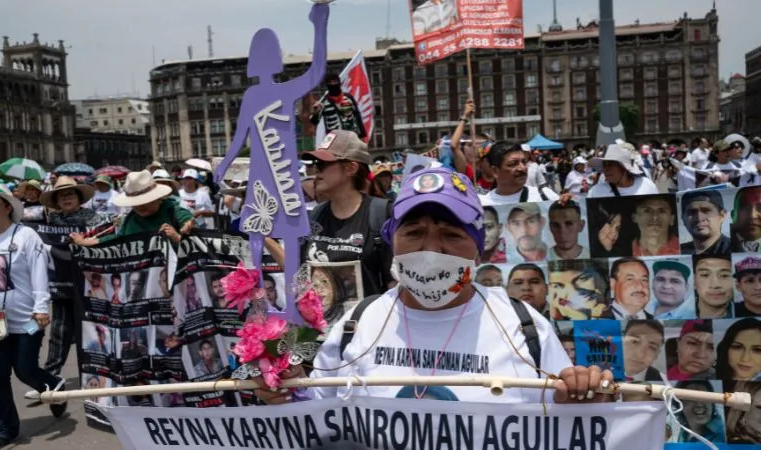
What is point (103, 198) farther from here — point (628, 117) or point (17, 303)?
point (628, 117)

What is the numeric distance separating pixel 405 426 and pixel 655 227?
2.58 metres

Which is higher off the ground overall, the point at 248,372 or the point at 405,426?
the point at 248,372

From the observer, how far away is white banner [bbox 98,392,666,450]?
2.02 meters

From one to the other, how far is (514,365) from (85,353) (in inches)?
175

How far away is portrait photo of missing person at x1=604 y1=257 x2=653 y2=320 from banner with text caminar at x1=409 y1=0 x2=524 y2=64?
138 inches

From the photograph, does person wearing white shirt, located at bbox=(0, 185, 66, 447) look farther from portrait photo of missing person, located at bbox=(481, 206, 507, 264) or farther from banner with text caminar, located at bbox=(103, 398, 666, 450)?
banner with text caminar, located at bbox=(103, 398, 666, 450)

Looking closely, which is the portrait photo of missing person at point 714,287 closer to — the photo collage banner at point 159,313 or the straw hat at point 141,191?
the photo collage banner at point 159,313

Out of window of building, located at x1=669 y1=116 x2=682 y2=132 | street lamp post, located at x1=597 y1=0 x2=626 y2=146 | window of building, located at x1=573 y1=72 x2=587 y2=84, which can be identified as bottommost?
street lamp post, located at x1=597 y1=0 x2=626 y2=146

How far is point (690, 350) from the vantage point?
3943 millimetres

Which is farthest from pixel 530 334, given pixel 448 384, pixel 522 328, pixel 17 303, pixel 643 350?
pixel 17 303

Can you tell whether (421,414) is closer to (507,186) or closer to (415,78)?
(507,186)

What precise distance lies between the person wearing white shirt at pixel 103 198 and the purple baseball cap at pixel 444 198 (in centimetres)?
869

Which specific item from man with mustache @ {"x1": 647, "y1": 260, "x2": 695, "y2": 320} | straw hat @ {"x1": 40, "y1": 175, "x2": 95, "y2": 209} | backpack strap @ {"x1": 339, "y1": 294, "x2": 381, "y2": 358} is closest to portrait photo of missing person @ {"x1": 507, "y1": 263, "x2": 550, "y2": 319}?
man with mustache @ {"x1": 647, "y1": 260, "x2": 695, "y2": 320}

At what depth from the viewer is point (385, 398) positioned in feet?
7.03
